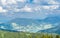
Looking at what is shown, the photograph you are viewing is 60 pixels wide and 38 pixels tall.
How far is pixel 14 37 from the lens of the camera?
528ft

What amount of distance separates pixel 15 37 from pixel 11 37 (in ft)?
13.8

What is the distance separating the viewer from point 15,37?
161 metres

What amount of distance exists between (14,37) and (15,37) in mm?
738

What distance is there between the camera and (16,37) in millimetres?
163250

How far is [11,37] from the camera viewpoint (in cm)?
16362

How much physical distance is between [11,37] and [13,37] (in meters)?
3.93

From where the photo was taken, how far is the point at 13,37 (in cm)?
16012

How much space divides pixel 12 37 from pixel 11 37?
3.96ft

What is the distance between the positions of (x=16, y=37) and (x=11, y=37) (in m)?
3.80

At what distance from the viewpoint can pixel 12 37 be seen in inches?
6481

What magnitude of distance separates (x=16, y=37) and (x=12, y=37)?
3399mm

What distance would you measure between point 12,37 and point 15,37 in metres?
4.53
